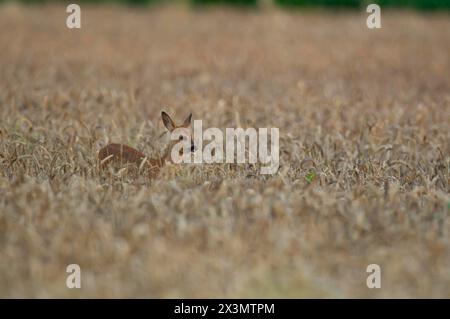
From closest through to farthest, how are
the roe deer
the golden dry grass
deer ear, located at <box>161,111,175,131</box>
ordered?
1. the golden dry grass
2. the roe deer
3. deer ear, located at <box>161,111,175,131</box>

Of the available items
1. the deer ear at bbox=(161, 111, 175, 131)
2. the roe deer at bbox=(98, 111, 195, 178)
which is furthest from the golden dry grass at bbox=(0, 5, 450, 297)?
the deer ear at bbox=(161, 111, 175, 131)

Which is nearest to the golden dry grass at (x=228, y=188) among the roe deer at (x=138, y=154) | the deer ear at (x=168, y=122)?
the roe deer at (x=138, y=154)

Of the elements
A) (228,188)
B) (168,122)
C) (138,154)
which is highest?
(168,122)

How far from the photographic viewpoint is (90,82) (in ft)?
43.4

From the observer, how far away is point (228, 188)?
6.67 m

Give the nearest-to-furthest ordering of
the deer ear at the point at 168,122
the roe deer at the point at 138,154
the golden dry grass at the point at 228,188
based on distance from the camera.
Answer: the golden dry grass at the point at 228,188 → the roe deer at the point at 138,154 → the deer ear at the point at 168,122

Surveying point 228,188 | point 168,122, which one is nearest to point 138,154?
point 168,122

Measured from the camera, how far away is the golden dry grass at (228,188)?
5.29m

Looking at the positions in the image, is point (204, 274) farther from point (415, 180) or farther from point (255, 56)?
point (255, 56)

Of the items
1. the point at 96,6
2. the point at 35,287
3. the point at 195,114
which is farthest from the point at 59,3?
the point at 35,287

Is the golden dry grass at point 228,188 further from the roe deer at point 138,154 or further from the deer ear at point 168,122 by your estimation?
the deer ear at point 168,122

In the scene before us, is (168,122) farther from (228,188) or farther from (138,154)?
(228,188)

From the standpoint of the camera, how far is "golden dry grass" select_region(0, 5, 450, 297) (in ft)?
17.3

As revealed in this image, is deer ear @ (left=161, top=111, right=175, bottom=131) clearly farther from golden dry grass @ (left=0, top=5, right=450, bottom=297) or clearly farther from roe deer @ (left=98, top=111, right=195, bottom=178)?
golden dry grass @ (left=0, top=5, right=450, bottom=297)
